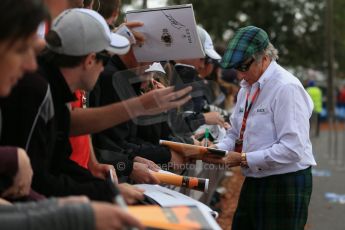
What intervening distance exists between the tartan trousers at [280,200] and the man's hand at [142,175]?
1083 mm

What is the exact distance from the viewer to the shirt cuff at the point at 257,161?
4.23 m

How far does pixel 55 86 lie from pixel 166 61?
1.36 meters

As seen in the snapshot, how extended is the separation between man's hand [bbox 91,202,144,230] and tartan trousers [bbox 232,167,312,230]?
2.46 m

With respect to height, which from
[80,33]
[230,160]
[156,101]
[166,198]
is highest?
[80,33]

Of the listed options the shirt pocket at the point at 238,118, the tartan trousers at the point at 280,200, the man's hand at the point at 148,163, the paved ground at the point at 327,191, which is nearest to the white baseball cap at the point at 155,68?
the man's hand at the point at 148,163

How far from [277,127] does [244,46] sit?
23.5 inches

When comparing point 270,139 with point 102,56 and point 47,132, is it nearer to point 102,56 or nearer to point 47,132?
point 102,56

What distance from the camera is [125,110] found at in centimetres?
284

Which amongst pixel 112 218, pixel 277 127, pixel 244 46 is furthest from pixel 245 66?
pixel 112 218

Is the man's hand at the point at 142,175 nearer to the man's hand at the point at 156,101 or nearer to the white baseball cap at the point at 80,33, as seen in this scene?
the man's hand at the point at 156,101

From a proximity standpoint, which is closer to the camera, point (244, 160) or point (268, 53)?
point (244, 160)

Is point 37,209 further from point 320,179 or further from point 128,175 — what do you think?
point 320,179

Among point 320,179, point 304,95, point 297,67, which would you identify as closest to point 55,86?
point 304,95

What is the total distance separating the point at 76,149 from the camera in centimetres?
324
